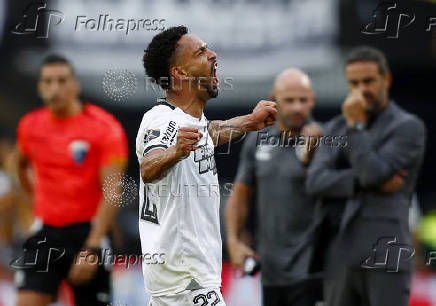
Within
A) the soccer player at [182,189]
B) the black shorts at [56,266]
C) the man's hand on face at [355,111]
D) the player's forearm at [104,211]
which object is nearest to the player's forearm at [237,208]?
the player's forearm at [104,211]

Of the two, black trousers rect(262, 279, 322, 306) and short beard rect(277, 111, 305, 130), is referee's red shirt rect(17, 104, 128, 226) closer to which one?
short beard rect(277, 111, 305, 130)

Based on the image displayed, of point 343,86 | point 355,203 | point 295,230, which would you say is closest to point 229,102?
point 343,86

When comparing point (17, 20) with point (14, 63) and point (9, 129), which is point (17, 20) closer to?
point (14, 63)

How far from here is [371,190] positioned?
640cm

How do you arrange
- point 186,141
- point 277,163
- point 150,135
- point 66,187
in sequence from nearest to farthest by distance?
point 186,141 < point 150,135 < point 277,163 < point 66,187

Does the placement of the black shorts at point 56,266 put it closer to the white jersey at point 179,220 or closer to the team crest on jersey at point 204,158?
the white jersey at point 179,220

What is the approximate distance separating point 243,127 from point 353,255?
1741 millimetres

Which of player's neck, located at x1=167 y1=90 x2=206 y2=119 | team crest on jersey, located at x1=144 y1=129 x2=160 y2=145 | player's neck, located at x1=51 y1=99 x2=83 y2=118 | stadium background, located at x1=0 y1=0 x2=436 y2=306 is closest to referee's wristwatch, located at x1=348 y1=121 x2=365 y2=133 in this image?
player's neck, located at x1=167 y1=90 x2=206 y2=119

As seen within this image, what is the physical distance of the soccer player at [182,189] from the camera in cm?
486

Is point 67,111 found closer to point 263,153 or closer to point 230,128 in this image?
point 263,153

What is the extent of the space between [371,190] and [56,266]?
8.90 ft

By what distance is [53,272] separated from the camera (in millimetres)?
7539

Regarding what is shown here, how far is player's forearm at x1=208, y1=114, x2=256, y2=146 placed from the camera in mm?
Result: 5188

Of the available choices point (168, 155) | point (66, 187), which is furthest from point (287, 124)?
point (168, 155)
